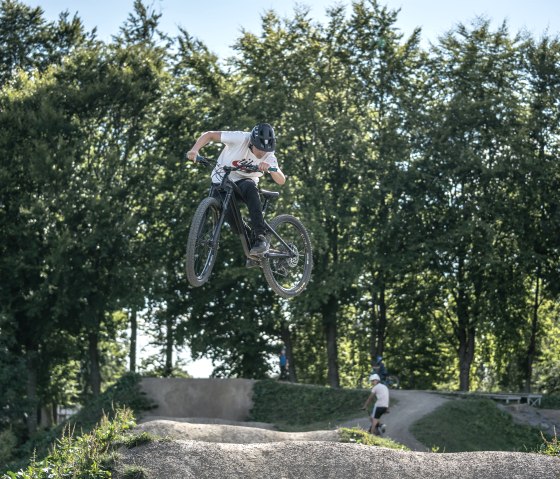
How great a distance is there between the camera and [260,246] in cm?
1416

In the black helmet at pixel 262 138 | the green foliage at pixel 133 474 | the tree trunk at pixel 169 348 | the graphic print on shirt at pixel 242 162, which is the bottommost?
the green foliage at pixel 133 474

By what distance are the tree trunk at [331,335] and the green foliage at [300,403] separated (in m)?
7.34

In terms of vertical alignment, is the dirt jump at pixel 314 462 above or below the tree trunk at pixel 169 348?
below

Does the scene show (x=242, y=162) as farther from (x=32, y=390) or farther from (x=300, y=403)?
(x=32, y=390)

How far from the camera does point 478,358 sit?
49.3 m

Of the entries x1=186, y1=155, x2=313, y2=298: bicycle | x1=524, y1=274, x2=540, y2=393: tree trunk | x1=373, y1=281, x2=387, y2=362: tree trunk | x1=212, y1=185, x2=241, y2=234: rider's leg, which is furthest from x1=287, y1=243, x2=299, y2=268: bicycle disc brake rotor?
x1=524, y1=274, x2=540, y2=393: tree trunk

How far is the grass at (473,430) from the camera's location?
2789 cm

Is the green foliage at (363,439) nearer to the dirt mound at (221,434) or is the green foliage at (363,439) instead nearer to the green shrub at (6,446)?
the dirt mound at (221,434)

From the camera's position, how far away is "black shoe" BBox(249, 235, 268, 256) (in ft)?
46.4

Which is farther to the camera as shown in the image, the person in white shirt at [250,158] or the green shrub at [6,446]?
the green shrub at [6,446]

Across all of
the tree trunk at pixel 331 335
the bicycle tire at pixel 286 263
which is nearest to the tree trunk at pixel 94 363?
the tree trunk at pixel 331 335

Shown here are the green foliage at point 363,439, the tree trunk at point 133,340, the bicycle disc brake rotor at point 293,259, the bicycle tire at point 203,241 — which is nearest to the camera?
the bicycle tire at point 203,241

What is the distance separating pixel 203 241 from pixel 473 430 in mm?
18012

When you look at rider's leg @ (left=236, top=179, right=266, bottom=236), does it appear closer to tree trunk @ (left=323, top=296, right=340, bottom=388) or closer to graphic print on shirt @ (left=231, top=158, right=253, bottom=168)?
graphic print on shirt @ (left=231, top=158, right=253, bottom=168)
